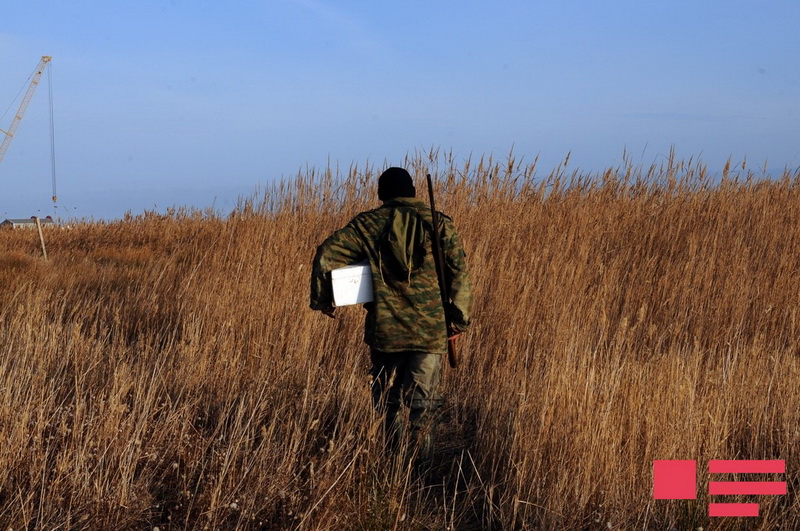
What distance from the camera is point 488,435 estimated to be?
4.31 metres

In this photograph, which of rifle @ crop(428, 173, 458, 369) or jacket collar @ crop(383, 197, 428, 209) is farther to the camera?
jacket collar @ crop(383, 197, 428, 209)

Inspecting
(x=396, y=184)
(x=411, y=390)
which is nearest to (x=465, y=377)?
(x=411, y=390)

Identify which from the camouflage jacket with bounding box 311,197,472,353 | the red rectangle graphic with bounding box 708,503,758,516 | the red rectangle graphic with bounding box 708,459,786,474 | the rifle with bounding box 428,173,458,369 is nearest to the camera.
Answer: the red rectangle graphic with bounding box 708,503,758,516

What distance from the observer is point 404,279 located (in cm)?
395

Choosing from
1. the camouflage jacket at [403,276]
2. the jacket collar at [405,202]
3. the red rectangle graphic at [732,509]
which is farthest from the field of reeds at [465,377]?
the jacket collar at [405,202]

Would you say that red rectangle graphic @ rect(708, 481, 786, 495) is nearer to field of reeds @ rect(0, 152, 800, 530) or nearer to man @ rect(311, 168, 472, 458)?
field of reeds @ rect(0, 152, 800, 530)

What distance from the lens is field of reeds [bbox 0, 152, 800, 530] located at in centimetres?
346

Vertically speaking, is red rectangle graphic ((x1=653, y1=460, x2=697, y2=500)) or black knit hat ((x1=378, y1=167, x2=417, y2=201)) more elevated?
black knit hat ((x1=378, y1=167, x2=417, y2=201))

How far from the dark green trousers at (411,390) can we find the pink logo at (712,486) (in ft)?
3.66

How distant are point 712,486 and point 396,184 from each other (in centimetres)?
205

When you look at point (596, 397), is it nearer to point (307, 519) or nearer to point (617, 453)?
point (617, 453)

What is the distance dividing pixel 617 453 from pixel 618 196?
652 cm

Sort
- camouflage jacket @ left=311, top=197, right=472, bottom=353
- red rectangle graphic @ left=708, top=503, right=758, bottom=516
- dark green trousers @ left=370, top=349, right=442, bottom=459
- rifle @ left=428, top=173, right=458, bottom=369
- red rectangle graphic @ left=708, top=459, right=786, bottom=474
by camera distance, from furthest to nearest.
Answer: dark green trousers @ left=370, top=349, right=442, bottom=459, camouflage jacket @ left=311, top=197, right=472, bottom=353, rifle @ left=428, top=173, right=458, bottom=369, red rectangle graphic @ left=708, top=459, right=786, bottom=474, red rectangle graphic @ left=708, top=503, right=758, bottom=516

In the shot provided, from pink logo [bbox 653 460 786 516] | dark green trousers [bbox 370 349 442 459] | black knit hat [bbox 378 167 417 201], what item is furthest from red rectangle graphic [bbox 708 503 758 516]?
black knit hat [bbox 378 167 417 201]
